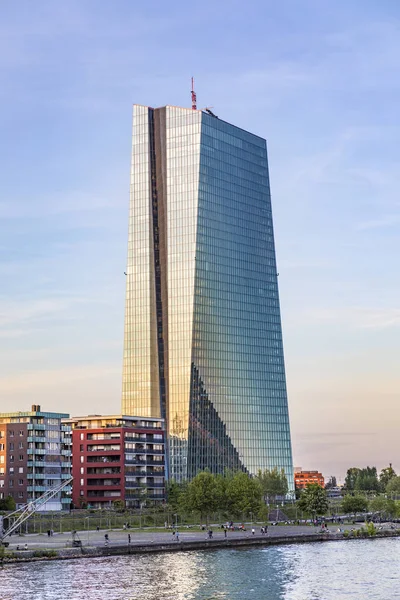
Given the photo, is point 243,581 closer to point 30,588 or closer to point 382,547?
point 30,588

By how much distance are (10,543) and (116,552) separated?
20.8m

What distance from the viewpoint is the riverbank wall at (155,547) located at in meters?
142

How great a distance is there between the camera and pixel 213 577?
120125 mm

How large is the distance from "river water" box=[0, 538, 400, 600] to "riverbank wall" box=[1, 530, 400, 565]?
4628 millimetres

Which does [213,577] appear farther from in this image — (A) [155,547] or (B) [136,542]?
(B) [136,542]

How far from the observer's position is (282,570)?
130m

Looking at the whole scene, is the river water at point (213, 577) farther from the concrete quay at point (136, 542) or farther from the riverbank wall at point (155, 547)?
the concrete quay at point (136, 542)

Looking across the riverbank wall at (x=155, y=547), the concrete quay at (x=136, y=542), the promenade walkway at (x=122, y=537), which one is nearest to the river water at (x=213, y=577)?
the riverbank wall at (x=155, y=547)

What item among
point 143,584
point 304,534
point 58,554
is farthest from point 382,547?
point 143,584

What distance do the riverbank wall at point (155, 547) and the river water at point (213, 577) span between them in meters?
4.63

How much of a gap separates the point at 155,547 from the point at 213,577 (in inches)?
1515

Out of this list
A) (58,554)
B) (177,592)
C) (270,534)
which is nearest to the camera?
(177,592)

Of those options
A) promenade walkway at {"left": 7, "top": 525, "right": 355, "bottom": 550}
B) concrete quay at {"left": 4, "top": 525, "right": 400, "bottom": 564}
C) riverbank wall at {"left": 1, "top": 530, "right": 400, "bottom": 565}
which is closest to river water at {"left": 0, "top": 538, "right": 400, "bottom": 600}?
riverbank wall at {"left": 1, "top": 530, "right": 400, "bottom": 565}

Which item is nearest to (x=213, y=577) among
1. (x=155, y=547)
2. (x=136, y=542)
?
(x=155, y=547)
